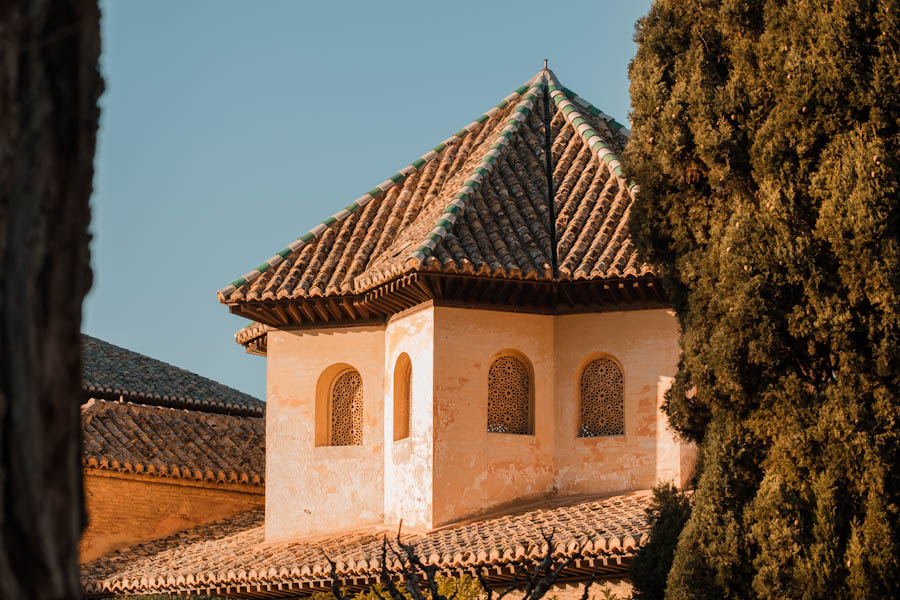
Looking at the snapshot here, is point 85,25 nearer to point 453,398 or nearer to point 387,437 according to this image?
point 453,398

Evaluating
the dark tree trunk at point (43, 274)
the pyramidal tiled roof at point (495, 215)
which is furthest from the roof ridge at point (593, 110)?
the dark tree trunk at point (43, 274)

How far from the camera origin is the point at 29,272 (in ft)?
9.68

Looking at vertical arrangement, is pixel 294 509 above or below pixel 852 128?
below

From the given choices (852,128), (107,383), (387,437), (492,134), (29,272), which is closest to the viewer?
(29,272)

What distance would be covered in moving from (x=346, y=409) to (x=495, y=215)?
130 inches

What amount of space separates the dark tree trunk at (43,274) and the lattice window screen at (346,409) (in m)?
14.9

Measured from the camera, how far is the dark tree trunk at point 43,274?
2902mm

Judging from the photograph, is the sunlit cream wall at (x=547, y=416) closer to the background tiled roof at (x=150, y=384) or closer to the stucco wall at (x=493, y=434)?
the stucco wall at (x=493, y=434)

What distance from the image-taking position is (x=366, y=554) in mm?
15438

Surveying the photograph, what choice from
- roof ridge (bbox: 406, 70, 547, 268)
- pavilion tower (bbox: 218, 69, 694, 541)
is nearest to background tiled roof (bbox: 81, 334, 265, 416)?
pavilion tower (bbox: 218, 69, 694, 541)

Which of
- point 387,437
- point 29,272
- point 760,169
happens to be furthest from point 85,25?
point 387,437

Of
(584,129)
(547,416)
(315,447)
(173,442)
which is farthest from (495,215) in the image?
(173,442)

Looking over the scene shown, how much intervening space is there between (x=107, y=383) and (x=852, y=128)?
1542cm

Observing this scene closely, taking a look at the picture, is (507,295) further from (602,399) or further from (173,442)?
(173,442)
